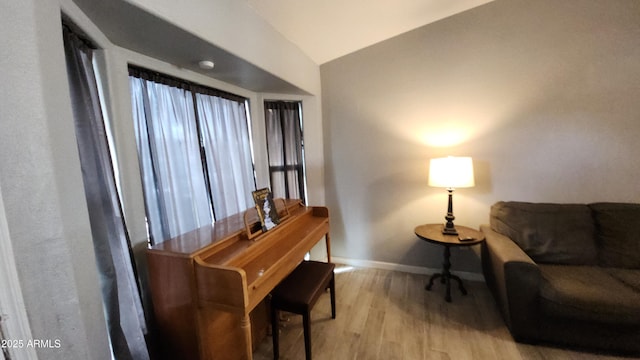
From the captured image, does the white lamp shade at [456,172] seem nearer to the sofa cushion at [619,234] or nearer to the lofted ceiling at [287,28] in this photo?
the sofa cushion at [619,234]

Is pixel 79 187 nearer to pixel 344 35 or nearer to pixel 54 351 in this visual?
pixel 54 351

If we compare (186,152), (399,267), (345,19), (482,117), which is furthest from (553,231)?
(186,152)

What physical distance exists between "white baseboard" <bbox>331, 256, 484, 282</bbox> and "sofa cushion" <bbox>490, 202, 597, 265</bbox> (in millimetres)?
686

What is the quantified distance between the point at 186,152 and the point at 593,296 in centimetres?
302

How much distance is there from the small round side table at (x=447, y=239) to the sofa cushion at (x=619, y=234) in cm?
89

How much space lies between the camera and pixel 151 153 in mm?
1744

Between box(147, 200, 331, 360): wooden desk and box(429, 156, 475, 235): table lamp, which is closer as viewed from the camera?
box(147, 200, 331, 360): wooden desk

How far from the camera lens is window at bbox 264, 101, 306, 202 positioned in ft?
9.84

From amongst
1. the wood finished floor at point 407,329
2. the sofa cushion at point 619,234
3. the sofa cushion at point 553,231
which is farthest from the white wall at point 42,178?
the sofa cushion at point 619,234

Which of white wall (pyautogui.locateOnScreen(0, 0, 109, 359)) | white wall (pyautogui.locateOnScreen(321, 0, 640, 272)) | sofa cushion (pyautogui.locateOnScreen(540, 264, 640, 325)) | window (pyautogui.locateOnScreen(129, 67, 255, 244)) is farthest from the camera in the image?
white wall (pyautogui.locateOnScreen(321, 0, 640, 272))

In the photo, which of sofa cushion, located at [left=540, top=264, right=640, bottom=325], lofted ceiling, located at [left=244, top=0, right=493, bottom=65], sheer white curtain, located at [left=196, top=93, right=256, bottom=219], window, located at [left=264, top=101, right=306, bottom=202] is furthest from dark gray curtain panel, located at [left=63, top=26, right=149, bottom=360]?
sofa cushion, located at [left=540, top=264, right=640, bottom=325]

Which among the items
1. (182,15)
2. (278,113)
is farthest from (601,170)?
(182,15)

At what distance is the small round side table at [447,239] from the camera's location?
89.7 inches

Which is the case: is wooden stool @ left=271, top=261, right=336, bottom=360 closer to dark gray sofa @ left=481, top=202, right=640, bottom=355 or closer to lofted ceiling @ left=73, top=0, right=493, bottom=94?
dark gray sofa @ left=481, top=202, right=640, bottom=355
